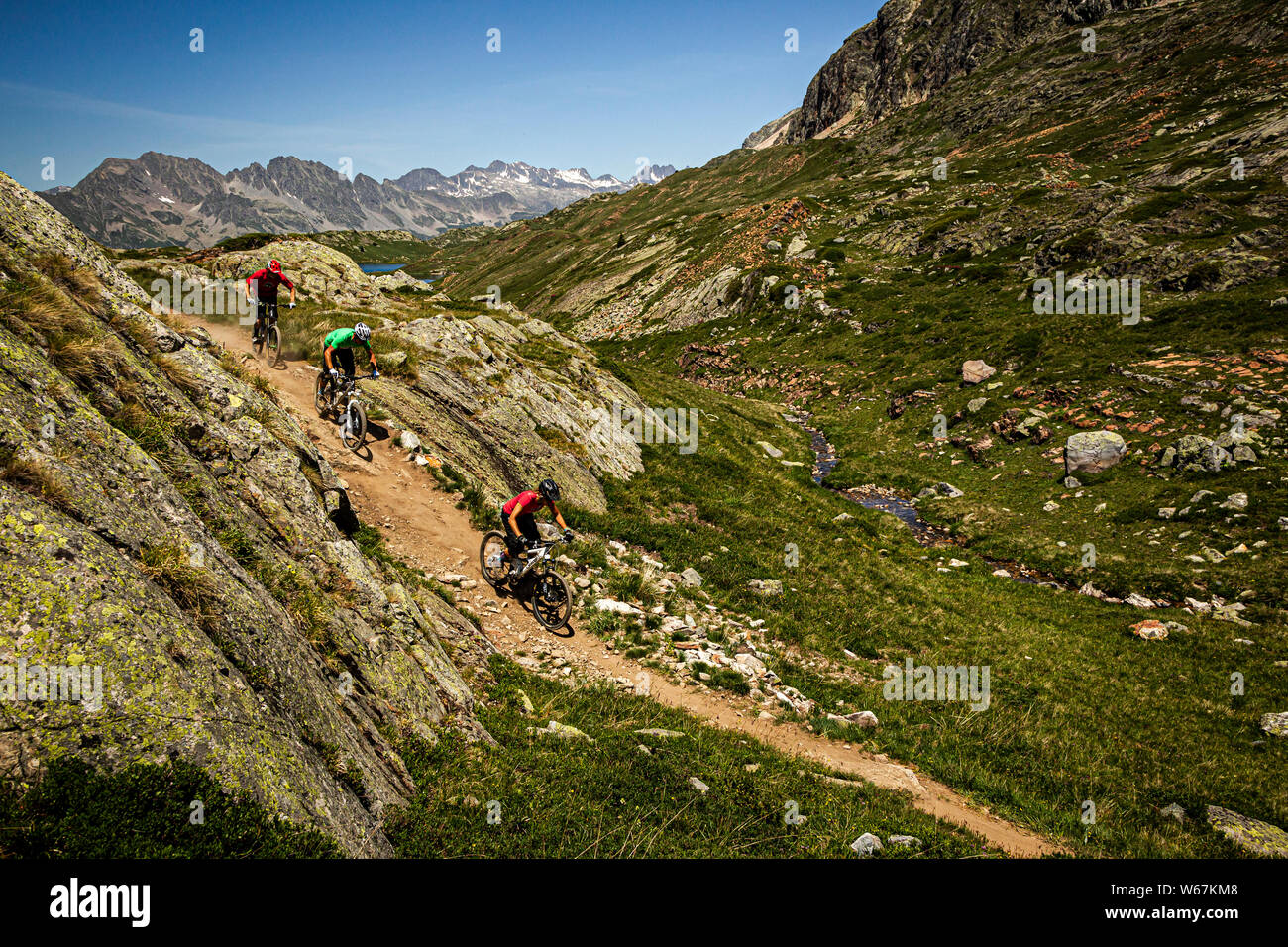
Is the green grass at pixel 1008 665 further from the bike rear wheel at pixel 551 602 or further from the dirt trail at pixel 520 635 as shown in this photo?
the bike rear wheel at pixel 551 602

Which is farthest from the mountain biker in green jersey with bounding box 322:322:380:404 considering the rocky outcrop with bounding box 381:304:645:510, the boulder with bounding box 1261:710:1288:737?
the boulder with bounding box 1261:710:1288:737

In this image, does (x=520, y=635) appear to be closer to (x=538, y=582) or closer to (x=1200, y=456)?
(x=538, y=582)

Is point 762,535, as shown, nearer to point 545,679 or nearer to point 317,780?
point 545,679

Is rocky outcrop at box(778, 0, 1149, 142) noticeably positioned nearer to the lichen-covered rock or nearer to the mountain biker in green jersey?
the mountain biker in green jersey

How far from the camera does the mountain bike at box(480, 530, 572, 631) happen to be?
13.3m

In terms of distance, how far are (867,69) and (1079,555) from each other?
227m

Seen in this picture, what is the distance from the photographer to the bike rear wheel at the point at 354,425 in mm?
16359

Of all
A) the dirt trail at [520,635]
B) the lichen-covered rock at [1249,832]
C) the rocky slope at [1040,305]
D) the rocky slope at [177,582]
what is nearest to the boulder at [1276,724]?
the lichen-covered rock at [1249,832]

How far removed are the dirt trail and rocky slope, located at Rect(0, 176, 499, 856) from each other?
2.71 m

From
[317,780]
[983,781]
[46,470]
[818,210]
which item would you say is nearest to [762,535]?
[983,781]

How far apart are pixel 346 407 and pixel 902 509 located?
2645 centimetres

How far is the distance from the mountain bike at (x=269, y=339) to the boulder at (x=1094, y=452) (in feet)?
118

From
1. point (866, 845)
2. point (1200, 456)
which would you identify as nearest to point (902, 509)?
point (1200, 456)

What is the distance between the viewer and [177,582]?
6.05m
